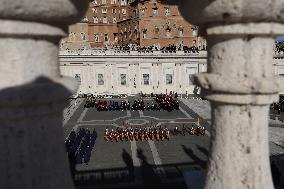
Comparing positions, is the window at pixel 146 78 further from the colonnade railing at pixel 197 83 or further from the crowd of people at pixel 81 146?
the colonnade railing at pixel 197 83

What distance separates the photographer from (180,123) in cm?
3192

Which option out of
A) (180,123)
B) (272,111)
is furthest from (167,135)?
(272,111)

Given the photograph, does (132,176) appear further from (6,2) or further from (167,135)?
(6,2)

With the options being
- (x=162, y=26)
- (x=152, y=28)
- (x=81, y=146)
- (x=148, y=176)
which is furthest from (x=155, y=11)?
(x=148, y=176)

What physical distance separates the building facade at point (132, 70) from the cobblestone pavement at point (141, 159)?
15776 mm

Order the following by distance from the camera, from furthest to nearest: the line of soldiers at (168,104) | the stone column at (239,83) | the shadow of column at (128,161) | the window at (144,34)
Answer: the window at (144,34), the line of soldiers at (168,104), the shadow of column at (128,161), the stone column at (239,83)

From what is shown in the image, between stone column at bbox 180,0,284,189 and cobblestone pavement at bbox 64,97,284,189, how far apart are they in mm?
11843

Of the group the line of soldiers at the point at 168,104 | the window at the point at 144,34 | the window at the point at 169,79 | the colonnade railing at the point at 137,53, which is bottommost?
the line of soldiers at the point at 168,104

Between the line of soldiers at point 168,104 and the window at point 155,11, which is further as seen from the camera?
the window at point 155,11

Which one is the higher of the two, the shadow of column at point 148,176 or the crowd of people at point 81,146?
the crowd of people at point 81,146

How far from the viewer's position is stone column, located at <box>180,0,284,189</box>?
2537mm

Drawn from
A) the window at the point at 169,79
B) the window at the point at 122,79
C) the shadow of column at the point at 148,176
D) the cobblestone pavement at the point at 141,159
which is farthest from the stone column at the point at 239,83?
the window at the point at 169,79

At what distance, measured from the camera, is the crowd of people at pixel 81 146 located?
2098cm

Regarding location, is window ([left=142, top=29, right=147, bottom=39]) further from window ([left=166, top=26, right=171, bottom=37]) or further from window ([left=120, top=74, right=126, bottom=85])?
window ([left=120, top=74, right=126, bottom=85])
